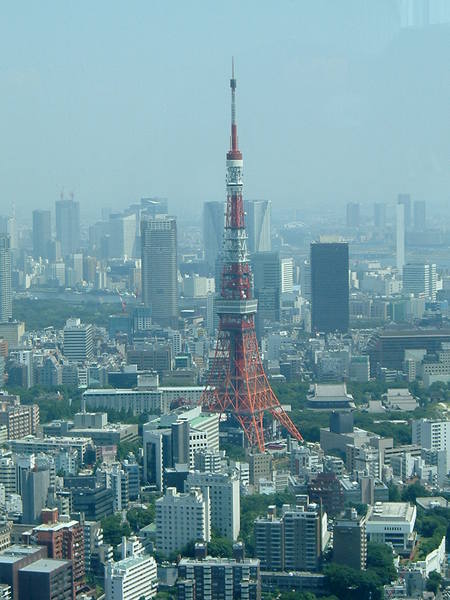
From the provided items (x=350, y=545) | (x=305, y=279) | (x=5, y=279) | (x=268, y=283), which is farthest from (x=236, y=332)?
(x=5, y=279)

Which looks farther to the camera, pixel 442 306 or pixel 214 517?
pixel 442 306

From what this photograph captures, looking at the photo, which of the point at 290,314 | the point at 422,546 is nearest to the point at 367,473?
the point at 422,546

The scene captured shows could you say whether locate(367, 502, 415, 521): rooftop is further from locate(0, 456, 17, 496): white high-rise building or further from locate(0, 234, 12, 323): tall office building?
locate(0, 234, 12, 323): tall office building

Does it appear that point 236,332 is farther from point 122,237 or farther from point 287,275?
point 122,237

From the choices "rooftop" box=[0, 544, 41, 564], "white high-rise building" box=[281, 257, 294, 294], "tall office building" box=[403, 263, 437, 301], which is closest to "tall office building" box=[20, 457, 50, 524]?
"rooftop" box=[0, 544, 41, 564]

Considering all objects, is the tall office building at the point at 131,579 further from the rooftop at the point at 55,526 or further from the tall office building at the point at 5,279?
the tall office building at the point at 5,279

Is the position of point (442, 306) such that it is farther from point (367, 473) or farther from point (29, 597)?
point (29, 597)
